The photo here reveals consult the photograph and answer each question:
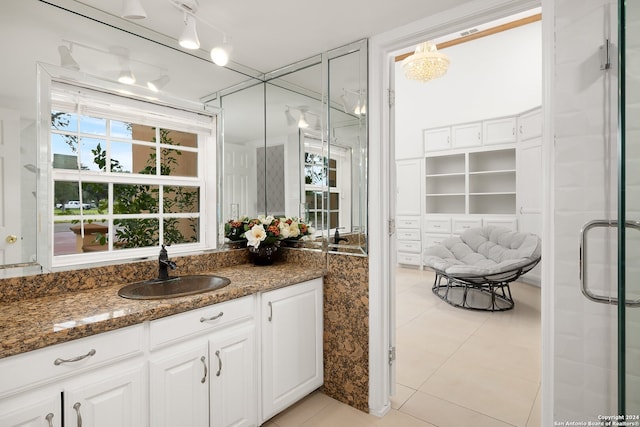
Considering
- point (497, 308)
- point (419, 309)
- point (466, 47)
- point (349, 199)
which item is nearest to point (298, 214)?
point (349, 199)

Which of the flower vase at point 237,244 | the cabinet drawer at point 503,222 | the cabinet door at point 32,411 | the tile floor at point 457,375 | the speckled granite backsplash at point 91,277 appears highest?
the cabinet drawer at point 503,222

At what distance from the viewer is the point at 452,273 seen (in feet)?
13.8

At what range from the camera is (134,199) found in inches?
84.9

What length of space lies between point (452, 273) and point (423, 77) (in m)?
2.65

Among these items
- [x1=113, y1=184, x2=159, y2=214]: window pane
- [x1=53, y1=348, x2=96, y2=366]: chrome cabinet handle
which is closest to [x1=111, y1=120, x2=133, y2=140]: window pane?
[x1=113, y1=184, x2=159, y2=214]: window pane

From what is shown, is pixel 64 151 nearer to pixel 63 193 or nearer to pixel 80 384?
pixel 63 193

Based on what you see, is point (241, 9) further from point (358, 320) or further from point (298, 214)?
point (358, 320)

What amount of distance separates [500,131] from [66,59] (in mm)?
5895

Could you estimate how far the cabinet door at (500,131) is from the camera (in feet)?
18.2

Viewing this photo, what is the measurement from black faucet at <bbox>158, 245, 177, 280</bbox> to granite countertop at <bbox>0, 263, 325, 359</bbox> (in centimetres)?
20

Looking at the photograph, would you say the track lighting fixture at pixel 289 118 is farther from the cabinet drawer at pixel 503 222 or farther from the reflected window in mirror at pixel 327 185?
the cabinet drawer at pixel 503 222

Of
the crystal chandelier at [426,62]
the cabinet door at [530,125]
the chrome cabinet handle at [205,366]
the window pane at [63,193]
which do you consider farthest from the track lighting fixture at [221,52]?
the cabinet door at [530,125]

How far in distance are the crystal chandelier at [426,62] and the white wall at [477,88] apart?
1.91 metres

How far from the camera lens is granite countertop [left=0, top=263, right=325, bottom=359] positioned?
3.84 feet
